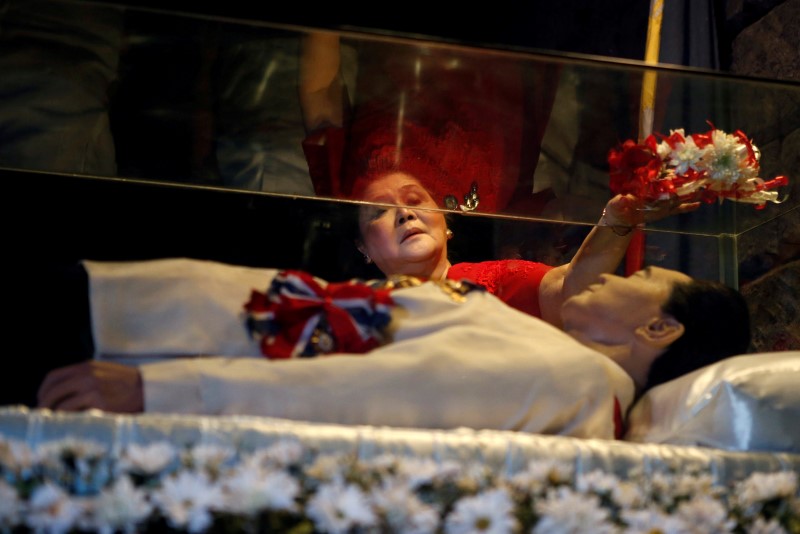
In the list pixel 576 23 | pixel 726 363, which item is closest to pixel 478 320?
pixel 726 363

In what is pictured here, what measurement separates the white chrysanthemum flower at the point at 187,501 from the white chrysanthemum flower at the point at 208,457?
0.04m

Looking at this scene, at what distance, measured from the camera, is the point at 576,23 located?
3.45m

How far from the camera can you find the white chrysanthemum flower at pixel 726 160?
69.7 inches

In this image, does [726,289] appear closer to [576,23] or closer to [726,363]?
[726,363]

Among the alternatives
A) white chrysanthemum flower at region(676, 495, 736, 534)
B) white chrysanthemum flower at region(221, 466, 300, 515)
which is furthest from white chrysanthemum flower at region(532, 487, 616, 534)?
white chrysanthemum flower at region(221, 466, 300, 515)

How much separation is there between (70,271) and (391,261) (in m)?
0.59

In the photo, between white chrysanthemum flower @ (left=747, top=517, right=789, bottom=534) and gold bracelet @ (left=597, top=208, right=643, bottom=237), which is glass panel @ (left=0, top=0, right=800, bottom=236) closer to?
gold bracelet @ (left=597, top=208, right=643, bottom=237)

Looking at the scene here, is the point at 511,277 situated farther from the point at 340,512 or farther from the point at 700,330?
the point at 340,512

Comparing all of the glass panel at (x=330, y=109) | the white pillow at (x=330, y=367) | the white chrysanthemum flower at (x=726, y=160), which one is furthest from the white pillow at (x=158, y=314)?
the white chrysanthemum flower at (x=726, y=160)

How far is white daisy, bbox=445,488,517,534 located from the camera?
52.4 inches

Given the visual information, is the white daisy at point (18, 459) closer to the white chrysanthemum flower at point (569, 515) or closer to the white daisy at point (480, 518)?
the white daisy at point (480, 518)

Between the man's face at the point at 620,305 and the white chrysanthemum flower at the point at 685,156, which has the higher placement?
the white chrysanthemum flower at the point at 685,156

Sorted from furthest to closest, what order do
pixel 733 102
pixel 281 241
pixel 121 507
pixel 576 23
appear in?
1. pixel 576 23
2. pixel 733 102
3. pixel 281 241
4. pixel 121 507

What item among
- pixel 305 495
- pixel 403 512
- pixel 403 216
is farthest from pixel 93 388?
pixel 403 216
